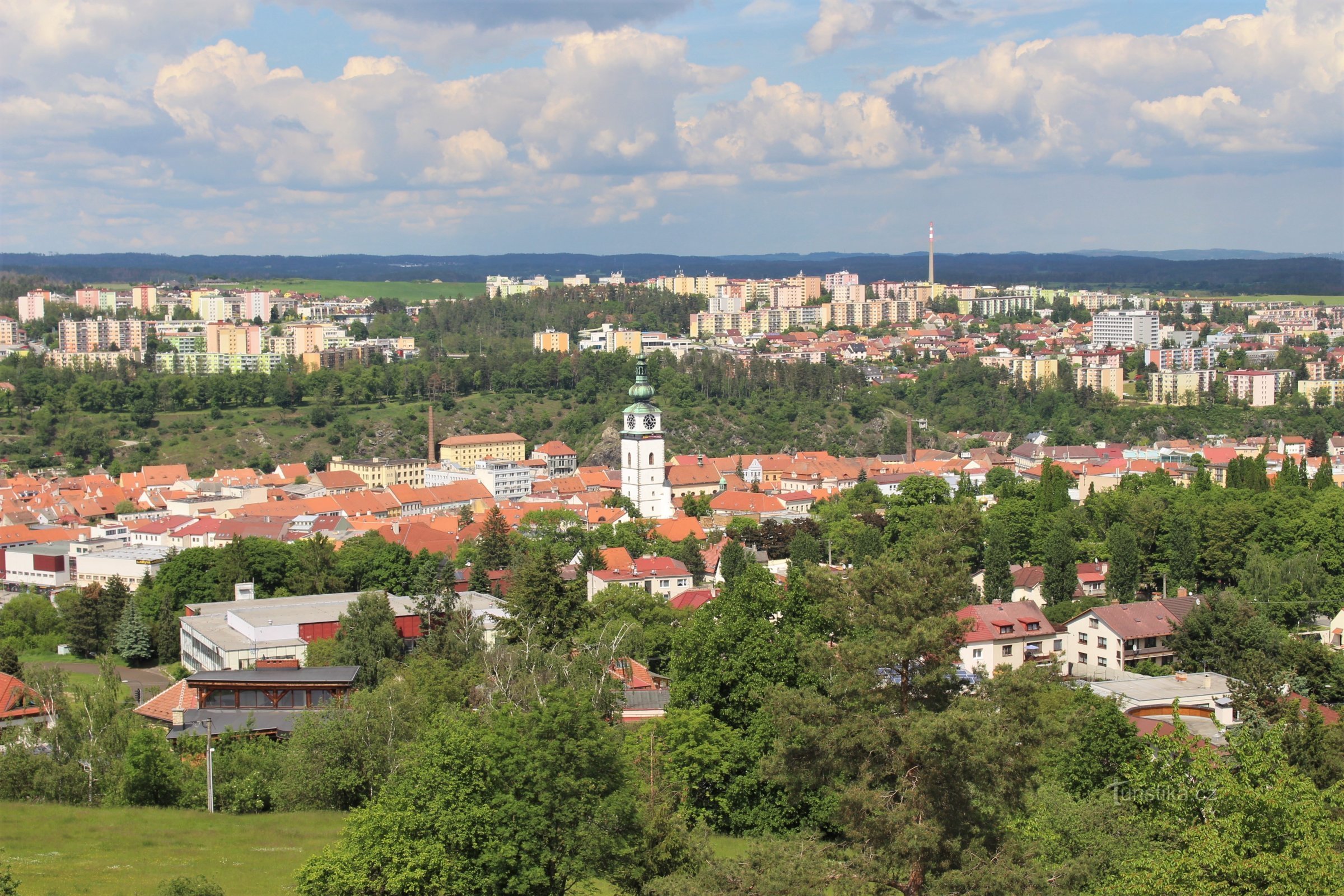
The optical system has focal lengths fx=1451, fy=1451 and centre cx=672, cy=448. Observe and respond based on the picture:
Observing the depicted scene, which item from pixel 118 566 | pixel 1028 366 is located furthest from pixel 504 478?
pixel 1028 366

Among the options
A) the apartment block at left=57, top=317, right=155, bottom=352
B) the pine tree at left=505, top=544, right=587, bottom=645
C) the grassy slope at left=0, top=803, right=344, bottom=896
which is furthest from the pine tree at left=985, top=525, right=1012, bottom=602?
the apartment block at left=57, top=317, right=155, bottom=352

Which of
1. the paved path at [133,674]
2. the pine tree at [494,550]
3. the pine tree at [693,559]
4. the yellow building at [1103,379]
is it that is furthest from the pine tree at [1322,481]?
the yellow building at [1103,379]

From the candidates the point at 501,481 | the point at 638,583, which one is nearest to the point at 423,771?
the point at 638,583

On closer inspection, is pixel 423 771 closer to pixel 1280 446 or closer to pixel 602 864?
pixel 602 864

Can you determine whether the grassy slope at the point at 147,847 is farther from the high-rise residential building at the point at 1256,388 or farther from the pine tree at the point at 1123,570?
the high-rise residential building at the point at 1256,388

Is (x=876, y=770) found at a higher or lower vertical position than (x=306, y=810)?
higher
